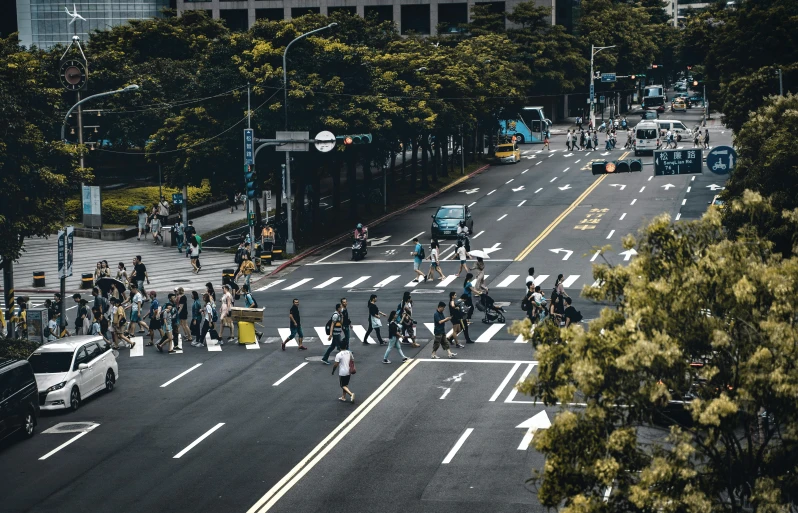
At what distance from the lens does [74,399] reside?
28.0 m

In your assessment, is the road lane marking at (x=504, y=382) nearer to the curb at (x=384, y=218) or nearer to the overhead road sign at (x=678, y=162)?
the curb at (x=384, y=218)

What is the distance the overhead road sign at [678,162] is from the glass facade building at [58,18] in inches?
3137

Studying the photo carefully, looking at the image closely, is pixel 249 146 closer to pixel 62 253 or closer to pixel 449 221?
pixel 449 221

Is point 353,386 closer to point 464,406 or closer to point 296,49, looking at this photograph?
point 464,406

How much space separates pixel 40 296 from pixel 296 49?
63.0ft

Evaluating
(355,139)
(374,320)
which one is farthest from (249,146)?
(374,320)

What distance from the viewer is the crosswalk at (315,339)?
3453 centimetres

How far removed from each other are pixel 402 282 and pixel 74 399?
1979 cm

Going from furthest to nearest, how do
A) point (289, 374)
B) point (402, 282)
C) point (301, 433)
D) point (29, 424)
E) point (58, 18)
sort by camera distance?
point (58, 18), point (402, 282), point (289, 374), point (29, 424), point (301, 433)

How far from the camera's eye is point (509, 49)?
99562mm

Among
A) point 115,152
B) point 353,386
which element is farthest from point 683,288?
point 115,152

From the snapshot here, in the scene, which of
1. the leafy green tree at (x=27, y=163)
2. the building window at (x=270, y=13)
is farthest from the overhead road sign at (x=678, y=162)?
the building window at (x=270, y=13)

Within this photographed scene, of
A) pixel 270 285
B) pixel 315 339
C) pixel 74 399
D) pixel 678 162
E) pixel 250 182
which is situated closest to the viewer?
pixel 74 399

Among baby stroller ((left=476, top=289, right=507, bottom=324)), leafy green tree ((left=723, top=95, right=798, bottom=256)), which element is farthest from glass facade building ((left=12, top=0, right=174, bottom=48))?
baby stroller ((left=476, top=289, right=507, bottom=324))
